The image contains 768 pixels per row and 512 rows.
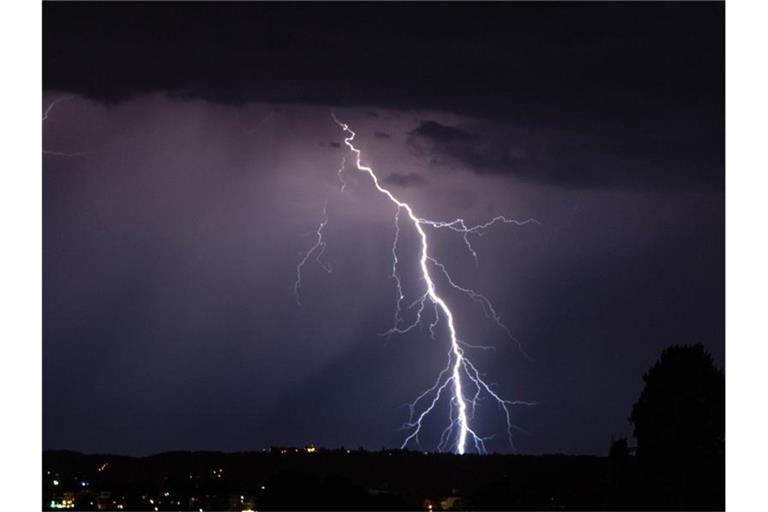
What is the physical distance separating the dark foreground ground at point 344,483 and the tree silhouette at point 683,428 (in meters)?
0.22

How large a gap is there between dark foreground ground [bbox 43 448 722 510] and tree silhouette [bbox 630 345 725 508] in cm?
22

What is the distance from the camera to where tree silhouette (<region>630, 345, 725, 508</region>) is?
49.9 feet

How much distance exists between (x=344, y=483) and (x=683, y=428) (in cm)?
501

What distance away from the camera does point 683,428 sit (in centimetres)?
1659

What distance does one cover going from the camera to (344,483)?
18438 mm

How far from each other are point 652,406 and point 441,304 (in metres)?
5.06

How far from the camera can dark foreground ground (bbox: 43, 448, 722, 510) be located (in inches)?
675

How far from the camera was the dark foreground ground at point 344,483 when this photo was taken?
17141mm

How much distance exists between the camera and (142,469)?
34.1m
